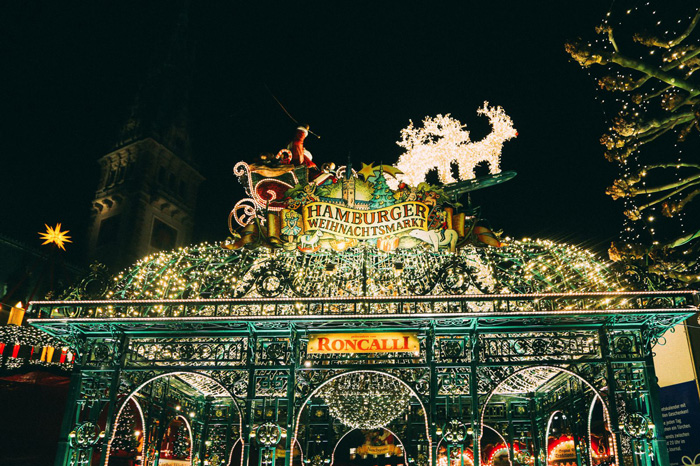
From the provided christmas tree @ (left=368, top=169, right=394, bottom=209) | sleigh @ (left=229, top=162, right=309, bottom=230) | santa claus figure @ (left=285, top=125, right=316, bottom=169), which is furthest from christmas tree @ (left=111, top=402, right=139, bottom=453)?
christmas tree @ (left=368, top=169, right=394, bottom=209)

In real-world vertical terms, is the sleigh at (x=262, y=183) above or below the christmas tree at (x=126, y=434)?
above

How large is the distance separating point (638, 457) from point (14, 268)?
3833 centimetres

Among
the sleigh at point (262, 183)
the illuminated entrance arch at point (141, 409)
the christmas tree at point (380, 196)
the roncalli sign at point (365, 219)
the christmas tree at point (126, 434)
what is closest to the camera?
the illuminated entrance arch at point (141, 409)

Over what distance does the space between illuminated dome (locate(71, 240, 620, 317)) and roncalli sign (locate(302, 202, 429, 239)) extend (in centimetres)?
53

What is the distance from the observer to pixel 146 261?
42.7 feet

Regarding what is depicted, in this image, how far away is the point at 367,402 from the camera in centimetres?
1407

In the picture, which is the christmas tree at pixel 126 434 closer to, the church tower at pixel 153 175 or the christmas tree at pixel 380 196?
the christmas tree at pixel 380 196

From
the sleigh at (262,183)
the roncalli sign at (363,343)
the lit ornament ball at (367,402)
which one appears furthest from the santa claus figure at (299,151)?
the lit ornament ball at (367,402)

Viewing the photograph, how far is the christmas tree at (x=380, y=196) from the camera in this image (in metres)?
12.6

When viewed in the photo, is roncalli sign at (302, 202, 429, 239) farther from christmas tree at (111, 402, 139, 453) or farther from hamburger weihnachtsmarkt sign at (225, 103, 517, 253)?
christmas tree at (111, 402, 139, 453)

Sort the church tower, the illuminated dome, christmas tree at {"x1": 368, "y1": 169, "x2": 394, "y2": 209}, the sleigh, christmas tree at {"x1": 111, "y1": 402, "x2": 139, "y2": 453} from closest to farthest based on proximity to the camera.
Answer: the illuminated dome → christmas tree at {"x1": 368, "y1": 169, "x2": 394, "y2": 209} → the sleigh → christmas tree at {"x1": 111, "y1": 402, "x2": 139, "y2": 453} → the church tower

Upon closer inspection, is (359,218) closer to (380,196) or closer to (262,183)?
(380,196)

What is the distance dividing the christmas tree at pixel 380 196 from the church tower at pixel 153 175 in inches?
1421

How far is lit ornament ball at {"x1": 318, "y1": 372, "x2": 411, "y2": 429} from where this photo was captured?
1412 cm
